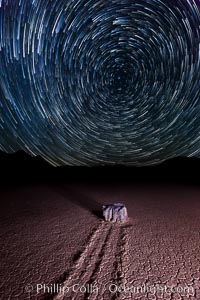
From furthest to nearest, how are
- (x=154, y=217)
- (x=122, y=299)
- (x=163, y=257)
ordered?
(x=154, y=217) → (x=163, y=257) → (x=122, y=299)

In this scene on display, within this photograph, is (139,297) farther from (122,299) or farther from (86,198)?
(86,198)

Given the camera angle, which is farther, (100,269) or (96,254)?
(96,254)

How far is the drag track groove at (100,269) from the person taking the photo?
3660mm

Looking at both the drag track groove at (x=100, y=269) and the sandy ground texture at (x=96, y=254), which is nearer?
the drag track groove at (x=100, y=269)

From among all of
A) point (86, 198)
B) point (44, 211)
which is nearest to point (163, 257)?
point (44, 211)

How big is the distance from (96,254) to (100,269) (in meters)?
0.59

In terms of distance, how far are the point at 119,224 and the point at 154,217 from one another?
1.56 metres

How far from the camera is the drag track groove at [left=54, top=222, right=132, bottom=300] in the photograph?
366cm

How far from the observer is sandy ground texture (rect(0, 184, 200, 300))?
3781 millimetres

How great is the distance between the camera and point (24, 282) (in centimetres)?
396

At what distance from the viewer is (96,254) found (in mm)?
4879

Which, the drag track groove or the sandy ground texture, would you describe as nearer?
the drag track groove

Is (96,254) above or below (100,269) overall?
above


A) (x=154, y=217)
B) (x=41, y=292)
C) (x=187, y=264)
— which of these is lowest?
(x=41, y=292)
